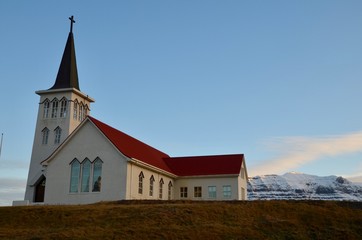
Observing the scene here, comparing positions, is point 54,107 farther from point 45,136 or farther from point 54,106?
point 45,136

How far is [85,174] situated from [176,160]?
585 inches

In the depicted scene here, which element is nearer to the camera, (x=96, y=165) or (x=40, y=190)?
(x=96, y=165)

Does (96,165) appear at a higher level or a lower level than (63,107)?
lower

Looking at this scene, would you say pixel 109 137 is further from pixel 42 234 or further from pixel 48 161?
pixel 42 234

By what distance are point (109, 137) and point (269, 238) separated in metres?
19.2

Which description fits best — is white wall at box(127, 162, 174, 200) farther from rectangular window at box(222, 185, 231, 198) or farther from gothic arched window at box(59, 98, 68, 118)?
gothic arched window at box(59, 98, 68, 118)

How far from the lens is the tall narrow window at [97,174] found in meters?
38.8

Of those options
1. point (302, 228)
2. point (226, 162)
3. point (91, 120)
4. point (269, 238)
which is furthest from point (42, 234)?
point (226, 162)

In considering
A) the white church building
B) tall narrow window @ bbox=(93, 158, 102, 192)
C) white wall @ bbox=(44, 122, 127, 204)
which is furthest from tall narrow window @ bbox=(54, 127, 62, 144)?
tall narrow window @ bbox=(93, 158, 102, 192)

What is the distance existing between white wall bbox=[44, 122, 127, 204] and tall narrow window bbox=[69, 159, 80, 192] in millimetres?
265

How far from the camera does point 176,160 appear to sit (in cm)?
5231

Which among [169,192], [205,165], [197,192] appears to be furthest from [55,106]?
[197,192]

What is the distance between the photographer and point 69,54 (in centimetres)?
5172

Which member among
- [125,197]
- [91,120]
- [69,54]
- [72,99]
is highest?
[69,54]
